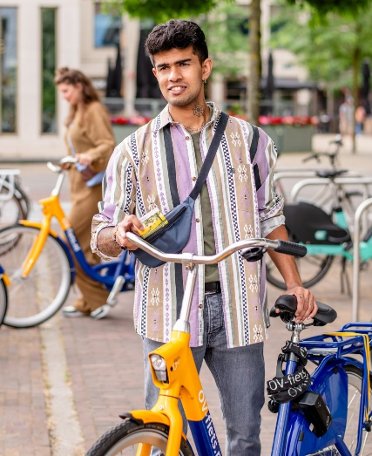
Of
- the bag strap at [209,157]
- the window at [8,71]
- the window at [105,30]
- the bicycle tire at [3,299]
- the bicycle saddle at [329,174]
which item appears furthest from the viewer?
the window at [105,30]

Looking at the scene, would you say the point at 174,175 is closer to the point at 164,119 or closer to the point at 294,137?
the point at 164,119

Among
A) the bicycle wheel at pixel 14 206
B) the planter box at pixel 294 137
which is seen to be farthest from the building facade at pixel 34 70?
the bicycle wheel at pixel 14 206

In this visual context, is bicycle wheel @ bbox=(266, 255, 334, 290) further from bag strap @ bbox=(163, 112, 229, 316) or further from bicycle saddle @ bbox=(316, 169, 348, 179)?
bag strap @ bbox=(163, 112, 229, 316)

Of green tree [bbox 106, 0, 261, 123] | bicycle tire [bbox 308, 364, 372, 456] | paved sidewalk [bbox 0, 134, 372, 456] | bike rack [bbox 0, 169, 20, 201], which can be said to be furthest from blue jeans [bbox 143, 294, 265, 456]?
green tree [bbox 106, 0, 261, 123]

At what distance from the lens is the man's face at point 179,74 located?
3.84 m

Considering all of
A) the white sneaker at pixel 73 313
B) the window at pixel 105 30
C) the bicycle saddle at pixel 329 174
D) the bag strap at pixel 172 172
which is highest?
the window at pixel 105 30

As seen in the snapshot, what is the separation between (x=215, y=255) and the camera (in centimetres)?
348

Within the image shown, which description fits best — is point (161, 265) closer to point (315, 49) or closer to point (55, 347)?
point (55, 347)

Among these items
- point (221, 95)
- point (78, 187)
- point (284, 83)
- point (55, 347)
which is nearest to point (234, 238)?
point (55, 347)

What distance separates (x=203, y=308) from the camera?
3879mm

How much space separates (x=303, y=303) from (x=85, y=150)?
223 inches

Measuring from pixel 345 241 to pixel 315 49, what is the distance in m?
36.1

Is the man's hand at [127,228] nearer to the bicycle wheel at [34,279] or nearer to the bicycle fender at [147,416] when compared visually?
the bicycle fender at [147,416]

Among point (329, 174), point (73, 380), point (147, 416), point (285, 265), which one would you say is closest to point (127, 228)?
point (147, 416)
